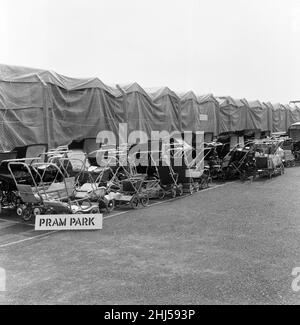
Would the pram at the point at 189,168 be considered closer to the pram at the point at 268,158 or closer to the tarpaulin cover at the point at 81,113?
the pram at the point at 268,158

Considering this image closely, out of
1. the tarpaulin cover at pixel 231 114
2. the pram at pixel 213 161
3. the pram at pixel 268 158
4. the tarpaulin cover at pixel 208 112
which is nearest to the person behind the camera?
the pram at pixel 213 161

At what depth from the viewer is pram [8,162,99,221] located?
21.5 feet

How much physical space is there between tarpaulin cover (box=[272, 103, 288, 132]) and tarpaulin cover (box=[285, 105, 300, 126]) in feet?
1.76

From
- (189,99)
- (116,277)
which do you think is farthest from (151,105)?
(116,277)

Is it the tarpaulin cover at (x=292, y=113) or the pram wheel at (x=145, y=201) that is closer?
the pram wheel at (x=145, y=201)

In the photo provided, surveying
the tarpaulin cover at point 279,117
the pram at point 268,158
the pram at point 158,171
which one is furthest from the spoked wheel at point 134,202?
the tarpaulin cover at point 279,117

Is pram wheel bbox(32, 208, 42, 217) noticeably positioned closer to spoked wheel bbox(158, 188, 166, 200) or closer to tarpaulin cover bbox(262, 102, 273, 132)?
spoked wheel bbox(158, 188, 166, 200)

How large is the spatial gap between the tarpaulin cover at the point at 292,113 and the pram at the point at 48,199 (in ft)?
68.8

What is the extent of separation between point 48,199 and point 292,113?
22599mm

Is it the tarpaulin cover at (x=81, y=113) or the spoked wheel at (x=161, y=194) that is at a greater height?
the tarpaulin cover at (x=81, y=113)

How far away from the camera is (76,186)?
805 cm

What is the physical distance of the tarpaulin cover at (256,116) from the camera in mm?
20836

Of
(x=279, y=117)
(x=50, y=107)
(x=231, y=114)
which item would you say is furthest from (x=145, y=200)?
(x=279, y=117)
